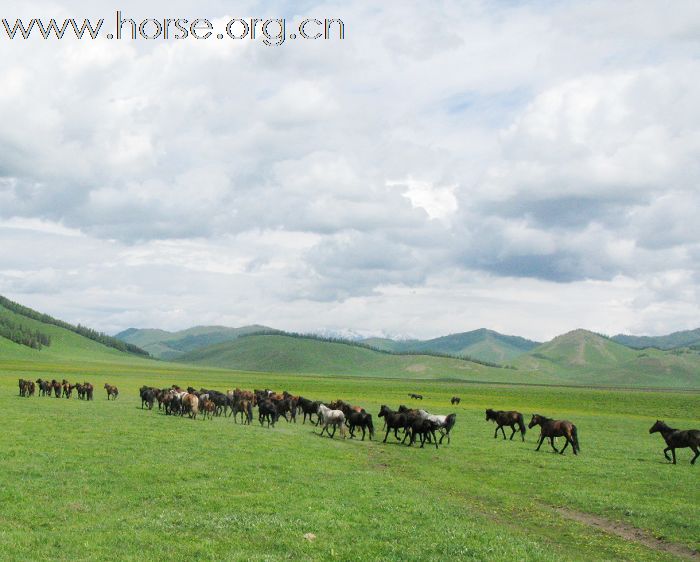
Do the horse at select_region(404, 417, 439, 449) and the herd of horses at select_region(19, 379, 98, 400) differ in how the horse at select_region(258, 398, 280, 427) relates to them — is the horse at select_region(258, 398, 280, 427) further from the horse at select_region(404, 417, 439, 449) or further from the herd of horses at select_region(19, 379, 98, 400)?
the herd of horses at select_region(19, 379, 98, 400)

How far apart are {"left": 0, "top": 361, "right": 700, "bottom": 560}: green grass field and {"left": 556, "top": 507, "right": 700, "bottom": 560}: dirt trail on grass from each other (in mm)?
89

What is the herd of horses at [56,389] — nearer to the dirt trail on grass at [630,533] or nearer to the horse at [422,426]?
the horse at [422,426]

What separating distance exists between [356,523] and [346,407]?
945 inches

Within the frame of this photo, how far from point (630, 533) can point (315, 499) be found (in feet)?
32.7

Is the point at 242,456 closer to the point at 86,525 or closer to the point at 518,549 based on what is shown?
the point at 86,525

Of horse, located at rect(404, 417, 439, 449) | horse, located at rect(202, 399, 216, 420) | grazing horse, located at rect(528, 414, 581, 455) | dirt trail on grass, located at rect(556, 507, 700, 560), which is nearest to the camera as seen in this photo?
dirt trail on grass, located at rect(556, 507, 700, 560)

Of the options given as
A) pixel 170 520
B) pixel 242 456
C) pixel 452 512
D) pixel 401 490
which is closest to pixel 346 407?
pixel 242 456

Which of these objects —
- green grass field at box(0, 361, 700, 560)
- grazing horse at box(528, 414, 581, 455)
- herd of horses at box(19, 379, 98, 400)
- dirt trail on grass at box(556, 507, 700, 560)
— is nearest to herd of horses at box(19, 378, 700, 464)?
grazing horse at box(528, 414, 581, 455)

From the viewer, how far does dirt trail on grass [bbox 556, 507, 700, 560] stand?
52.2 feet

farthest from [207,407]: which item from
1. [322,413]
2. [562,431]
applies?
[562,431]

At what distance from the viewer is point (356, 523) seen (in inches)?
636

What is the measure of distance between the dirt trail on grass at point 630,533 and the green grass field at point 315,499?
9 cm

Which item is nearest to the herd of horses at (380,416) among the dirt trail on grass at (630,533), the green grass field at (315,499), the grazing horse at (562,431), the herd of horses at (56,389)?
the grazing horse at (562,431)

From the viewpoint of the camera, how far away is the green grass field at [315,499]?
14188 millimetres
